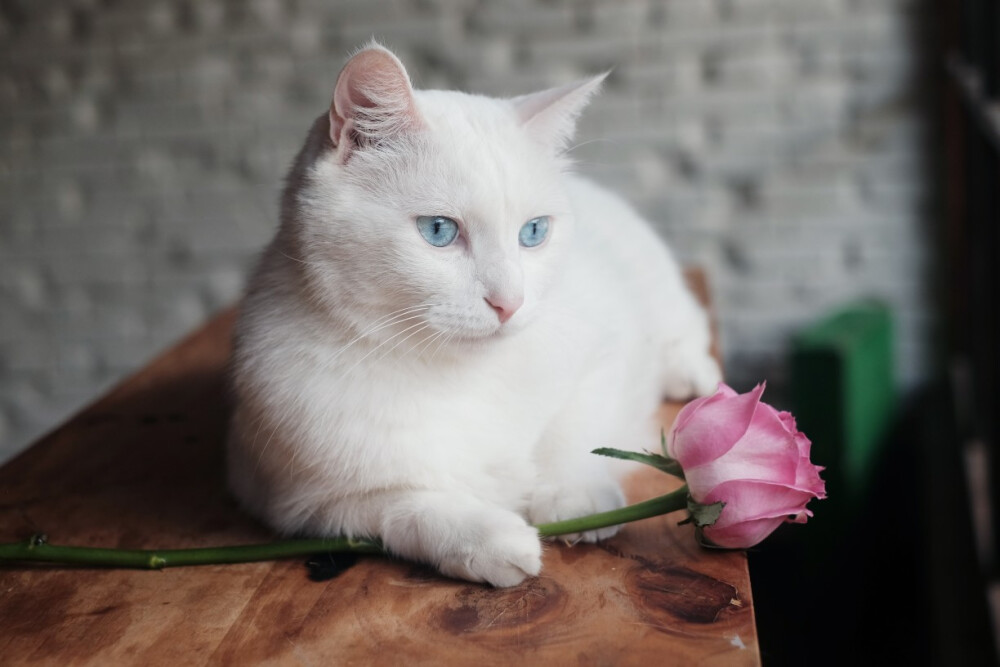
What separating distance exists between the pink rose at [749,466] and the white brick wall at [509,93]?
1.67 meters

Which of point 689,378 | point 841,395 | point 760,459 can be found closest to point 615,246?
point 689,378

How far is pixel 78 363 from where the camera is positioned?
257 centimetres

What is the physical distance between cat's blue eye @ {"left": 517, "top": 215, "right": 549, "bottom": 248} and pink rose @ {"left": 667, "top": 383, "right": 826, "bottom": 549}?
25 cm

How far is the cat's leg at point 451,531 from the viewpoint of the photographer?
2.38 feet

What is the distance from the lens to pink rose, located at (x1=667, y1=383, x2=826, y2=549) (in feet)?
2.17

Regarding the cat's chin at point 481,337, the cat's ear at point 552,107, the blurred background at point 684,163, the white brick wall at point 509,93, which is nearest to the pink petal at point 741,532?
the cat's chin at point 481,337

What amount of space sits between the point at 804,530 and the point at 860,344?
0.42 metres

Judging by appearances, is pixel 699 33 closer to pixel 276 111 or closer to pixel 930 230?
pixel 930 230

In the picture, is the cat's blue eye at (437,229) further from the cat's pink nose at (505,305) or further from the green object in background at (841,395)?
the green object in background at (841,395)

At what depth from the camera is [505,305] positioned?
2.50 feet

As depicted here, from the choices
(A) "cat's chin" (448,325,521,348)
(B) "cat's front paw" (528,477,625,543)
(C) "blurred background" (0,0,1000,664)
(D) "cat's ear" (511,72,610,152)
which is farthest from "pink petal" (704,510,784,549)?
(C) "blurred background" (0,0,1000,664)

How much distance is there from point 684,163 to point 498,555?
1.73 metres

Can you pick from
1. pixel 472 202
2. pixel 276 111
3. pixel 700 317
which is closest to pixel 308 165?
pixel 472 202

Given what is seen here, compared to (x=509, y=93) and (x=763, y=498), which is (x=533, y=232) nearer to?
(x=763, y=498)
